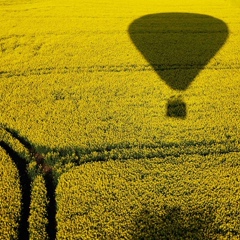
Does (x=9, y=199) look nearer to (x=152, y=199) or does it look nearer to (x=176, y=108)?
(x=152, y=199)

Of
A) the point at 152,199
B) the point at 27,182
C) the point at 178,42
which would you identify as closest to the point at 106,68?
the point at 178,42

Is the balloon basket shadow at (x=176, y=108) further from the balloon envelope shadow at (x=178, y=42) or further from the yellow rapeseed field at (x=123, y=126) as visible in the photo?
the balloon envelope shadow at (x=178, y=42)

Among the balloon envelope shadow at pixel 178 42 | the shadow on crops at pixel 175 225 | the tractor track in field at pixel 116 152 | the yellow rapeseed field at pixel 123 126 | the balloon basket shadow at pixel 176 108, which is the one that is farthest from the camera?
the balloon envelope shadow at pixel 178 42

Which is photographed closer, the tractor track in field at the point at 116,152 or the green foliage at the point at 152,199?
the green foliage at the point at 152,199

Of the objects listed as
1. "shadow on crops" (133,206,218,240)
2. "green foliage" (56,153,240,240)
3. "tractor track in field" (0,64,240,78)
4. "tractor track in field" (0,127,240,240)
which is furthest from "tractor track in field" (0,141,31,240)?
"tractor track in field" (0,64,240,78)

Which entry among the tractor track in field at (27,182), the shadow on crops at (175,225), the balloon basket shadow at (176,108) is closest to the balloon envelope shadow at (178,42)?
the balloon basket shadow at (176,108)

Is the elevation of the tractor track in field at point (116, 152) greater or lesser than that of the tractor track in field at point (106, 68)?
lesser
